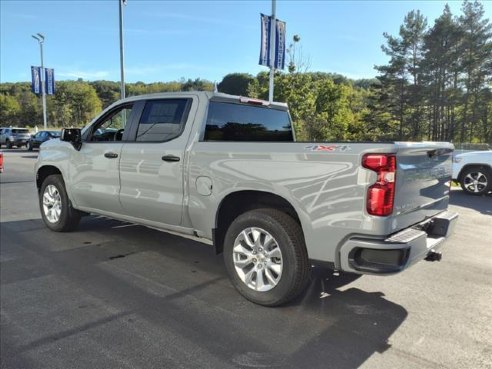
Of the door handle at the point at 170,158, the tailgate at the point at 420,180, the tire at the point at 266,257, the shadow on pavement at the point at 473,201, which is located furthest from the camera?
the shadow on pavement at the point at 473,201

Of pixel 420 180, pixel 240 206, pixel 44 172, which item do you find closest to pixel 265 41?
pixel 44 172

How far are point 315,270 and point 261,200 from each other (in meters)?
1.34

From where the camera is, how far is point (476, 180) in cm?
1095

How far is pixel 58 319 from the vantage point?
362cm

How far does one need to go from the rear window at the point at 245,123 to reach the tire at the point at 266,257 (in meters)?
1.11

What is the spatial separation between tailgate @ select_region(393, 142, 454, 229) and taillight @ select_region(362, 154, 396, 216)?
0.26 ft

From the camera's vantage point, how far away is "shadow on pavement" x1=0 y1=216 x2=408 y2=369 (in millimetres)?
3107

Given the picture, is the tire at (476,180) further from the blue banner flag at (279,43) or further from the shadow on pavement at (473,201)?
the blue banner flag at (279,43)

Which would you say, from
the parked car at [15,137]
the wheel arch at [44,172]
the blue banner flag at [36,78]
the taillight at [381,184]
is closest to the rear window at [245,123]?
the taillight at [381,184]

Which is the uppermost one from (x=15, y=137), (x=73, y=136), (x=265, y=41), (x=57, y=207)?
(x=265, y=41)

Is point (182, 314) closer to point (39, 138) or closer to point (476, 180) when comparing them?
point (476, 180)

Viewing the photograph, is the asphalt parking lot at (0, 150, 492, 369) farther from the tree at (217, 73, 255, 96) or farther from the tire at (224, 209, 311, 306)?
the tree at (217, 73, 255, 96)

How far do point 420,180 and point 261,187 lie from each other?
1.33m

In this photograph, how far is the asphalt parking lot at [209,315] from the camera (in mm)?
3066
